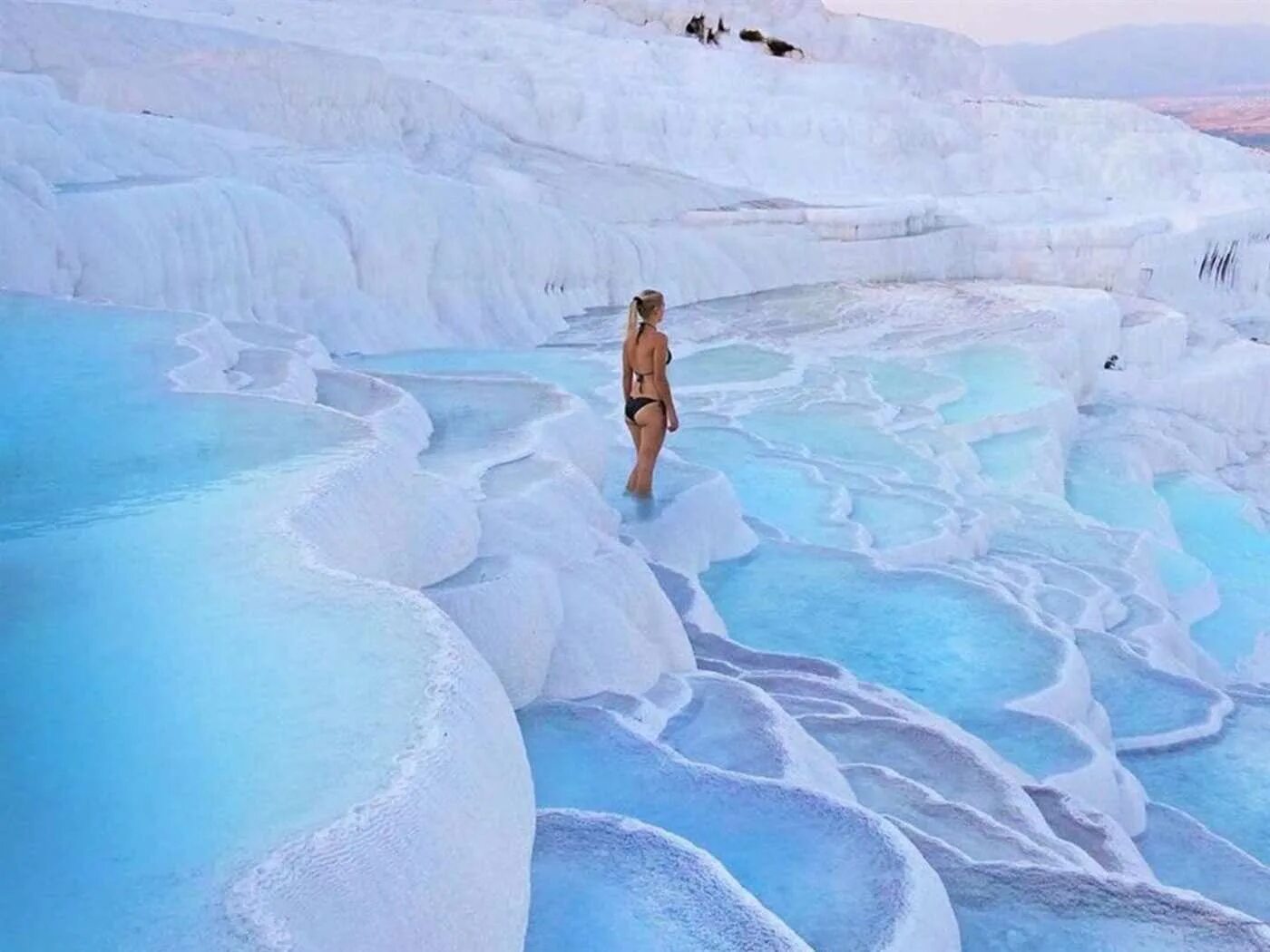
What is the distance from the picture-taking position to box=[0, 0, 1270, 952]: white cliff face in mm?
1945

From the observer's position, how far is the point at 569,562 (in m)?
3.67

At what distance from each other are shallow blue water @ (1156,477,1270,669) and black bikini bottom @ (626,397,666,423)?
10.7 feet

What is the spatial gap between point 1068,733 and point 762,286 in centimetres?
909

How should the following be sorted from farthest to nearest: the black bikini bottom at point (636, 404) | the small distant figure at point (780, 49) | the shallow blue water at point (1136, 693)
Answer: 1. the small distant figure at point (780, 49)
2. the black bikini bottom at point (636, 404)
3. the shallow blue water at point (1136, 693)

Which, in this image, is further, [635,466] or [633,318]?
[635,466]

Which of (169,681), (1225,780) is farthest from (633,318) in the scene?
(169,681)

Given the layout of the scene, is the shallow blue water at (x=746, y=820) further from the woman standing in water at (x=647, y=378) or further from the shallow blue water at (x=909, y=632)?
the woman standing in water at (x=647, y=378)

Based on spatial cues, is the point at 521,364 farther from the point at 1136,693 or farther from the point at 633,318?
the point at 1136,693

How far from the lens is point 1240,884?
3680mm

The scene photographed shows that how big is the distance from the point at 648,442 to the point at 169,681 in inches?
122

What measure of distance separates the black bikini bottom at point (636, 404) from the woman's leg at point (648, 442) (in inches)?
0.4

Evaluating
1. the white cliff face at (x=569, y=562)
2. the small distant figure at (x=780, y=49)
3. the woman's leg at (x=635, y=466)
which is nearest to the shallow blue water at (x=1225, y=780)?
the white cliff face at (x=569, y=562)

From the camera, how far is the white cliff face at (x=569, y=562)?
1945 millimetres

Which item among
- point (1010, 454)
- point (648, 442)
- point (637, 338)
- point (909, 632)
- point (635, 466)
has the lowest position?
point (1010, 454)
